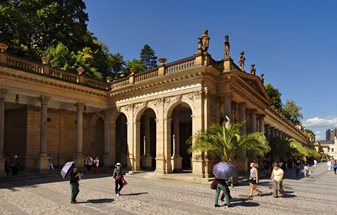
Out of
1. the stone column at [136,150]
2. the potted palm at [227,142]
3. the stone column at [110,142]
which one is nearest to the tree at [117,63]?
the stone column at [110,142]

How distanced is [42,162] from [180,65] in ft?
39.1

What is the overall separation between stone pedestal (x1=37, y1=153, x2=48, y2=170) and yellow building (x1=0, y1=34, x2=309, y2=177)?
70mm

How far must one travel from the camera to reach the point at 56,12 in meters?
37.2

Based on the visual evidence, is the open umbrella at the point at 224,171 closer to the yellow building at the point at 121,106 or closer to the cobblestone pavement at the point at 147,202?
the cobblestone pavement at the point at 147,202

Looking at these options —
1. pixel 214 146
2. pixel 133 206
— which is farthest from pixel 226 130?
pixel 133 206

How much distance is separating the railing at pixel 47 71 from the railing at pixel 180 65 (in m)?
7.27

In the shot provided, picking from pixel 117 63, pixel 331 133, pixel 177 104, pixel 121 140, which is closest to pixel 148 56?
pixel 117 63

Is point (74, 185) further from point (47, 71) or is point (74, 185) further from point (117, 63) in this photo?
point (117, 63)

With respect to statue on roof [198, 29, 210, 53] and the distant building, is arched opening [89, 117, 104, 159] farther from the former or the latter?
the distant building

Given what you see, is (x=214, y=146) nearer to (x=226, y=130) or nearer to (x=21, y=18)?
(x=226, y=130)

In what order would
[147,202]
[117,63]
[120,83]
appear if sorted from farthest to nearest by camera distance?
[117,63]
[120,83]
[147,202]

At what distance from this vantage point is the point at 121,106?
25047mm

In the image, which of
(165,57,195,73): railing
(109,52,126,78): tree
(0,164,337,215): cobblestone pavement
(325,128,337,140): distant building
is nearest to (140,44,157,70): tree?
(109,52,126,78): tree

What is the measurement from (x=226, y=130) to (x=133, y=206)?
806 cm
